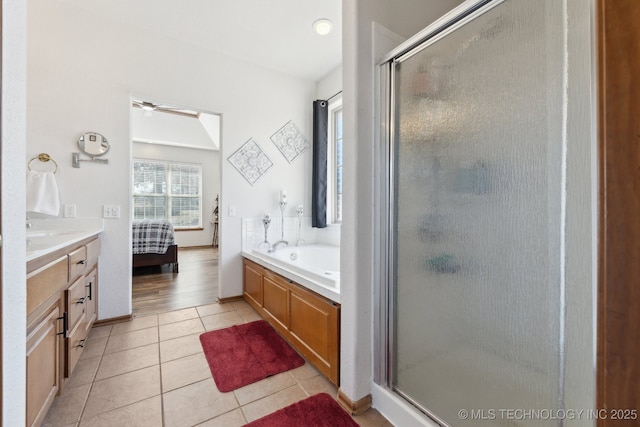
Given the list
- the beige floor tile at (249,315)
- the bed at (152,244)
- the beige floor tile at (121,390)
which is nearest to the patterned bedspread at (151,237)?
the bed at (152,244)

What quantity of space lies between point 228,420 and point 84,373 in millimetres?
1097

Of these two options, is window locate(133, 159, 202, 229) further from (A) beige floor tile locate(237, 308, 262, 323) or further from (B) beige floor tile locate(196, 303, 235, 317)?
(A) beige floor tile locate(237, 308, 262, 323)

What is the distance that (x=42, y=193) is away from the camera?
2010mm

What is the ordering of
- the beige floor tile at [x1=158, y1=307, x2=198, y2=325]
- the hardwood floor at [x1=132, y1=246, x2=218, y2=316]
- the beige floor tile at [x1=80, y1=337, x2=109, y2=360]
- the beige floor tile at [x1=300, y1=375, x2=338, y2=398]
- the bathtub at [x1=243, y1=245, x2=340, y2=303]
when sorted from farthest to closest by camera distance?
the hardwood floor at [x1=132, y1=246, x2=218, y2=316], the beige floor tile at [x1=158, y1=307, x2=198, y2=325], the beige floor tile at [x1=80, y1=337, x2=109, y2=360], the bathtub at [x1=243, y1=245, x2=340, y2=303], the beige floor tile at [x1=300, y1=375, x2=338, y2=398]

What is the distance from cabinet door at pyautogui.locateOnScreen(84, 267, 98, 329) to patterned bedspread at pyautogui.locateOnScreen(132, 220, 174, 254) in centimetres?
187

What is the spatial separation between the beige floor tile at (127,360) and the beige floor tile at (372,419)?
142 centimetres

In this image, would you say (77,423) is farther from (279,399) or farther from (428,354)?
(428,354)

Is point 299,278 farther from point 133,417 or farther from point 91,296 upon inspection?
point 91,296

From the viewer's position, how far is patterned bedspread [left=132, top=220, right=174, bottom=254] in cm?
394

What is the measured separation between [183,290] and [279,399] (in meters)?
2.40

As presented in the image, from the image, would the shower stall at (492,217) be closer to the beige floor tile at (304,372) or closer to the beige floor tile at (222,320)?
the beige floor tile at (304,372)

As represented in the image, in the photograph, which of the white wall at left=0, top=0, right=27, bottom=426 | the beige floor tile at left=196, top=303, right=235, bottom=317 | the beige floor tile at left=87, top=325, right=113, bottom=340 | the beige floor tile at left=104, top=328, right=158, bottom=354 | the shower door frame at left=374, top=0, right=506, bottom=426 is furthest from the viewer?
the beige floor tile at left=196, top=303, right=235, bottom=317

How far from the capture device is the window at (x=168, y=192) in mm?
6293

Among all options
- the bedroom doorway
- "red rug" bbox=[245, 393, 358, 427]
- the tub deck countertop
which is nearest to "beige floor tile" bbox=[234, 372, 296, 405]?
"red rug" bbox=[245, 393, 358, 427]
